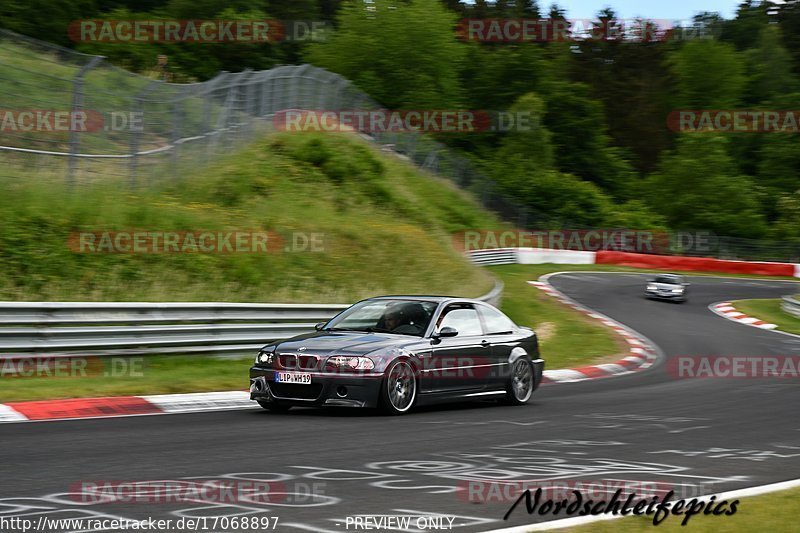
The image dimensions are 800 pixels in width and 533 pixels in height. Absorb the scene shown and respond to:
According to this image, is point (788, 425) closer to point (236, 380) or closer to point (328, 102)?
point (236, 380)

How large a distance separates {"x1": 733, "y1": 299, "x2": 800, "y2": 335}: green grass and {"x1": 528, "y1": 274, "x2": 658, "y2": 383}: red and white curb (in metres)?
5.40

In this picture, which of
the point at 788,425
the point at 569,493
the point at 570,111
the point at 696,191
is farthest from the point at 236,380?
Result: the point at 570,111

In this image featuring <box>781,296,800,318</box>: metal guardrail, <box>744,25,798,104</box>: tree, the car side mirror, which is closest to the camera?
the car side mirror

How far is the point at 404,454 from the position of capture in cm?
789

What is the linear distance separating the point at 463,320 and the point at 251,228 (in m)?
9.56

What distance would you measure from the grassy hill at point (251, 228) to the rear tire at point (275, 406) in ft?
17.1

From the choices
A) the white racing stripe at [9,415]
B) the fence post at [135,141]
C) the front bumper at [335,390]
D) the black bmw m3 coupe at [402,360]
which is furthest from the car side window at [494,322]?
the fence post at [135,141]

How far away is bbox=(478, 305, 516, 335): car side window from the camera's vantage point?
40.6 feet

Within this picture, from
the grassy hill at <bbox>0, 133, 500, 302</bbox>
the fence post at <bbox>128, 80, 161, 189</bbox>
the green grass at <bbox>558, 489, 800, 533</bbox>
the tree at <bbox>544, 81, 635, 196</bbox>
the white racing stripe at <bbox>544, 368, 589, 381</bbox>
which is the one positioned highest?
the tree at <bbox>544, 81, 635, 196</bbox>

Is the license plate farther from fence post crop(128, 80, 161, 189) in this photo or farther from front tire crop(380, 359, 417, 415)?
fence post crop(128, 80, 161, 189)

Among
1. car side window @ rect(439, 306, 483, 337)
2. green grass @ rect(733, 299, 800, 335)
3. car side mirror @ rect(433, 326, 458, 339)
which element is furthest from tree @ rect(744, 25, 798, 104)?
car side mirror @ rect(433, 326, 458, 339)

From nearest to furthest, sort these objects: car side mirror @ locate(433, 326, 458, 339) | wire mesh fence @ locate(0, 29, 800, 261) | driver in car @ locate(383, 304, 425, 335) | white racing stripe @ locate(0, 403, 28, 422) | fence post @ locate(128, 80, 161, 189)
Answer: white racing stripe @ locate(0, 403, 28, 422)
car side mirror @ locate(433, 326, 458, 339)
driver in car @ locate(383, 304, 425, 335)
wire mesh fence @ locate(0, 29, 800, 261)
fence post @ locate(128, 80, 161, 189)

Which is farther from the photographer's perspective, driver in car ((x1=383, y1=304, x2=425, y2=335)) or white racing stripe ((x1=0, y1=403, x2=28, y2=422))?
driver in car ((x1=383, y1=304, x2=425, y2=335))

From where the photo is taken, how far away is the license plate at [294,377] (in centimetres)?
1015
